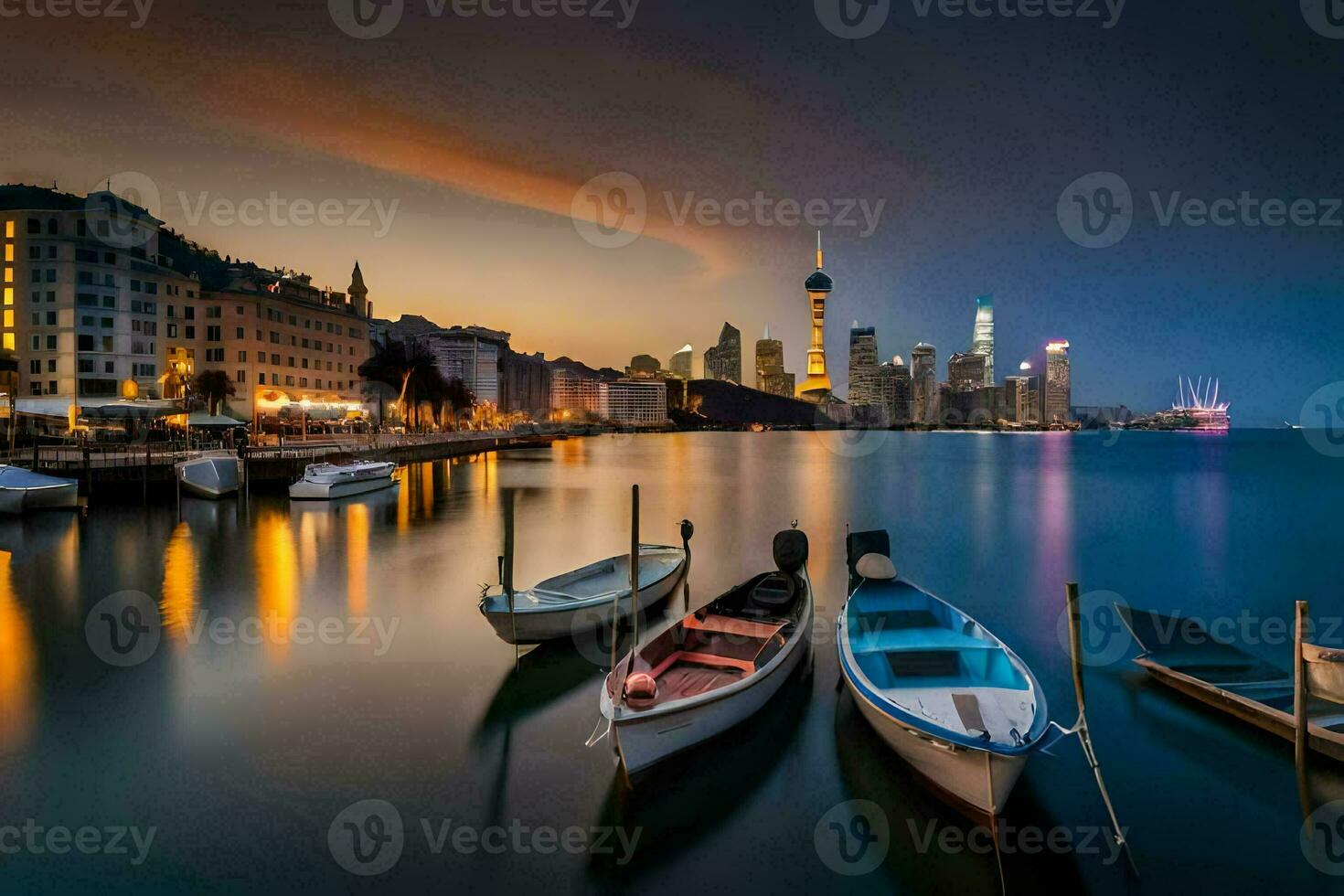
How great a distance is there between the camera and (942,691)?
31.3ft

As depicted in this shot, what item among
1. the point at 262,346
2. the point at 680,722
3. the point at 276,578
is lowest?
the point at 276,578

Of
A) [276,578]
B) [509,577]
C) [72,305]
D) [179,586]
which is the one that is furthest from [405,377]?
[509,577]

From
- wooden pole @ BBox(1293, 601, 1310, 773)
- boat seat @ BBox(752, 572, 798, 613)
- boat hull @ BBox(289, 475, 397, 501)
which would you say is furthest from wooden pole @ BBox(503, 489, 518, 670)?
boat hull @ BBox(289, 475, 397, 501)

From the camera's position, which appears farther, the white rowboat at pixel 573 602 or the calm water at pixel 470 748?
the white rowboat at pixel 573 602

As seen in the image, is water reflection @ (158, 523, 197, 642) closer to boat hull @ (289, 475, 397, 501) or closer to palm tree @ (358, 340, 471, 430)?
boat hull @ (289, 475, 397, 501)

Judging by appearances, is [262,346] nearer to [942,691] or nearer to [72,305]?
[72,305]

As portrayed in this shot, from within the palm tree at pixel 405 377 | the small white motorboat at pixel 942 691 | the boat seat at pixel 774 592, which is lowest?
the small white motorboat at pixel 942 691

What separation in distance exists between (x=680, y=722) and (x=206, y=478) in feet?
123

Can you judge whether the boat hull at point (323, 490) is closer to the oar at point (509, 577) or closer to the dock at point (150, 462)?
the dock at point (150, 462)

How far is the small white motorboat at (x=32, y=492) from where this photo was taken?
1174 inches

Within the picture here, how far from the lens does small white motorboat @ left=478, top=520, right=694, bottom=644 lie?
13.2 meters

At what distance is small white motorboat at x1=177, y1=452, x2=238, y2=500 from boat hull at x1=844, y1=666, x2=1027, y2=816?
39196 mm

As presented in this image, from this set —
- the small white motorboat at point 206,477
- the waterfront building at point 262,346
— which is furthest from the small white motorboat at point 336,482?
the waterfront building at point 262,346

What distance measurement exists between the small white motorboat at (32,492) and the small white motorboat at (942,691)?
3585cm
